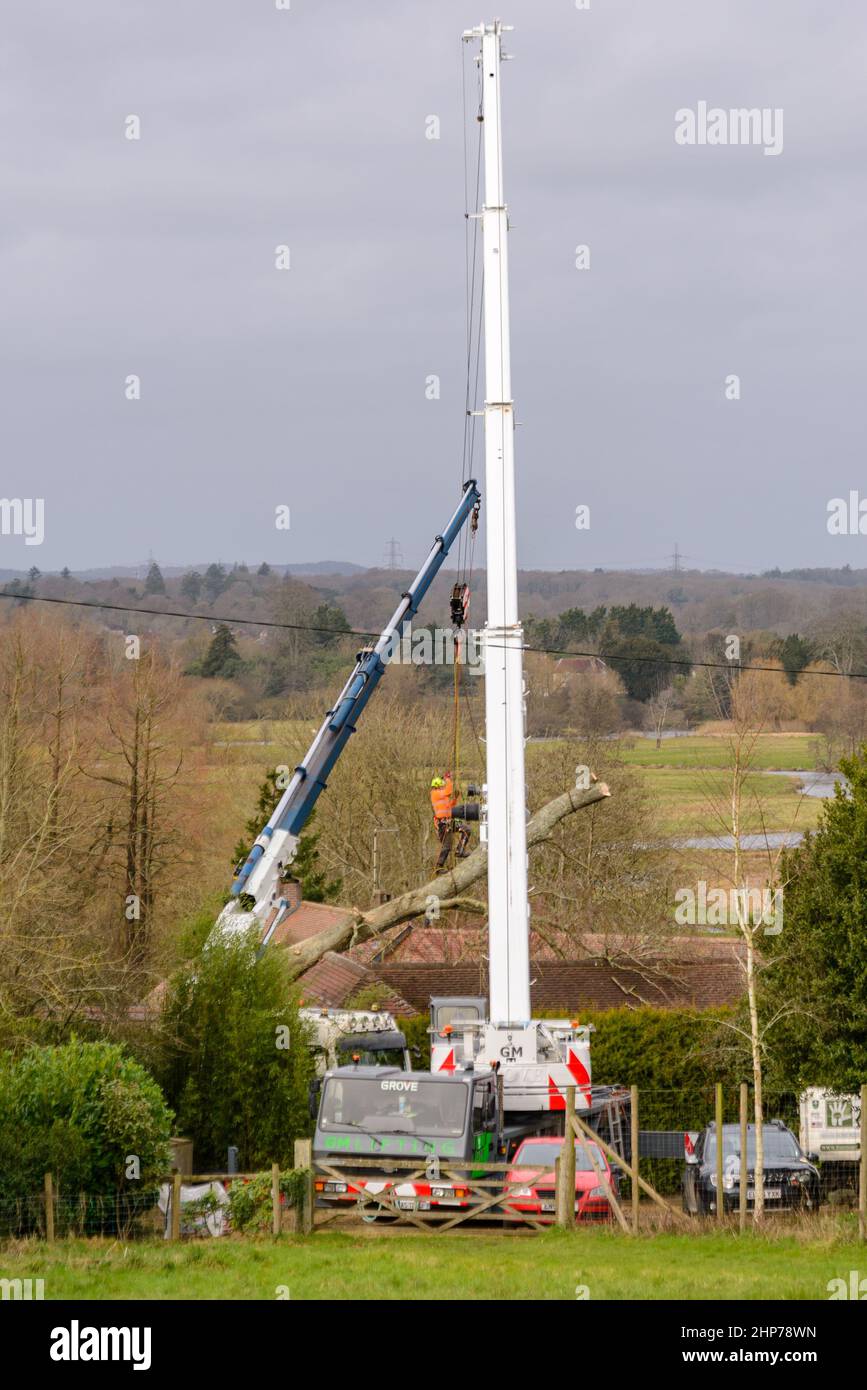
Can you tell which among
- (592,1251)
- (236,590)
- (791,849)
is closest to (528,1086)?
(592,1251)

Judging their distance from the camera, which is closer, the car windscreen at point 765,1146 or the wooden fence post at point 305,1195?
the wooden fence post at point 305,1195

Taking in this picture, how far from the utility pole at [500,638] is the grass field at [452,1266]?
3.86 m

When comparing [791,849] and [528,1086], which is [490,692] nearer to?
[528,1086]

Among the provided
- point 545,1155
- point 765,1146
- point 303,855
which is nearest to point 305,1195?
point 545,1155

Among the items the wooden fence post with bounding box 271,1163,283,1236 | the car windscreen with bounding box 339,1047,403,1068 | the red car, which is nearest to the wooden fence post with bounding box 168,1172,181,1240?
the wooden fence post with bounding box 271,1163,283,1236

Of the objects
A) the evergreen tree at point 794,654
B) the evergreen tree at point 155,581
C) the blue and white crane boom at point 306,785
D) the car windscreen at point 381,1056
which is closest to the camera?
the blue and white crane boom at point 306,785

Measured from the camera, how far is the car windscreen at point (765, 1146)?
2050 cm

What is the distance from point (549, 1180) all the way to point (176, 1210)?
3.97 meters

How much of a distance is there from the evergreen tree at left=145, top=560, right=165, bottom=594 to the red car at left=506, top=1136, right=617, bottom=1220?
318ft

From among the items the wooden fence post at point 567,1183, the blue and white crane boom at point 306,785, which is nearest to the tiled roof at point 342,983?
the blue and white crane boom at point 306,785

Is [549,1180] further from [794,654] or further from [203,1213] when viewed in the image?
[794,654]

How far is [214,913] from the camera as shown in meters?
24.8

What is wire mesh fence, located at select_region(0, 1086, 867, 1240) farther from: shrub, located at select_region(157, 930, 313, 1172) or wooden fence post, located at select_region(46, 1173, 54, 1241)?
shrub, located at select_region(157, 930, 313, 1172)

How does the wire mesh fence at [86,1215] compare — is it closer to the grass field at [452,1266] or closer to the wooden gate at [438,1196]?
the grass field at [452,1266]
